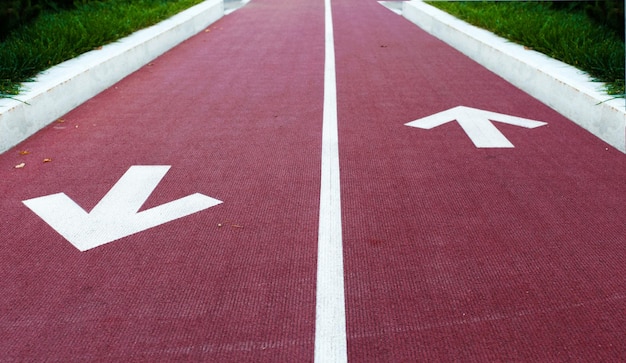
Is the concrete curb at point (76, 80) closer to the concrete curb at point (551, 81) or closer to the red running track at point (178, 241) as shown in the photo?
the red running track at point (178, 241)

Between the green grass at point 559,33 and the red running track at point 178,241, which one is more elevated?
the red running track at point 178,241

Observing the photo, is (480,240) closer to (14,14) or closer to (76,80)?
(76,80)

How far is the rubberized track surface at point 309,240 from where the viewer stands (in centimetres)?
389

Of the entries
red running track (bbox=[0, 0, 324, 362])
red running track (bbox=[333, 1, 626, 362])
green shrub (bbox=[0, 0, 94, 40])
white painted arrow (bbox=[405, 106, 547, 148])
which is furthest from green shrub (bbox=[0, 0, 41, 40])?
white painted arrow (bbox=[405, 106, 547, 148])

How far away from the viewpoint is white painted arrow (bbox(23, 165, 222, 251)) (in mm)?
5328

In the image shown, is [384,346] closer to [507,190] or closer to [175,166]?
[507,190]

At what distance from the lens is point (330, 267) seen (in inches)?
186

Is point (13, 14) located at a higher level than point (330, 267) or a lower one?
higher

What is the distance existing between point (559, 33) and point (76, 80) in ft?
24.4

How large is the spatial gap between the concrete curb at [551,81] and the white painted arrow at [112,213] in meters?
4.28

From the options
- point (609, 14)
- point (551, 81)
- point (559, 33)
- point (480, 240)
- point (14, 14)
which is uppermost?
point (14, 14)

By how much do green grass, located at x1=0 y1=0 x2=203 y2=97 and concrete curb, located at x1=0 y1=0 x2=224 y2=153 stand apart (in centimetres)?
18

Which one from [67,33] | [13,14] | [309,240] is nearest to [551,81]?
[309,240]

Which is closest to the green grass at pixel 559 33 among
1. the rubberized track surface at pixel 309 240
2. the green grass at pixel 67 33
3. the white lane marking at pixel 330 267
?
the rubberized track surface at pixel 309 240
